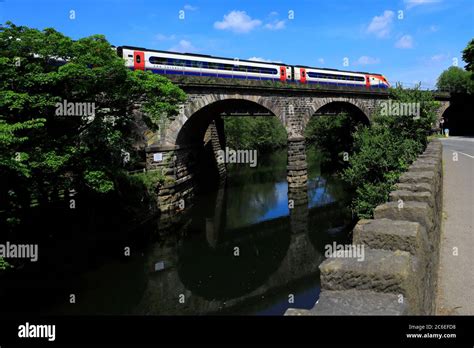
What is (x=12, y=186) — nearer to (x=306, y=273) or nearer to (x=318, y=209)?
(x=306, y=273)

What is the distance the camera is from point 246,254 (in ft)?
51.5

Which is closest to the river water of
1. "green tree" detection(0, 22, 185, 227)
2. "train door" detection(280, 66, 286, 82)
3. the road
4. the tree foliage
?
"green tree" detection(0, 22, 185, 227)

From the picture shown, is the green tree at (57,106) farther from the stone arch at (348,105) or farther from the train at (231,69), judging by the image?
the stone arch at (348,105)

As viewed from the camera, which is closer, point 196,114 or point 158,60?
point 158,60

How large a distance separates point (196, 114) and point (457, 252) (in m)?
21.5

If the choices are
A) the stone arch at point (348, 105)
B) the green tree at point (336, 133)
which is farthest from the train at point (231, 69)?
the green tree at point (336, 133)

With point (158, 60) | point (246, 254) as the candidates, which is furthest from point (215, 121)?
point (246, 254)

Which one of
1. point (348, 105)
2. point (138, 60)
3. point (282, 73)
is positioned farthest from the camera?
point (348, 105)

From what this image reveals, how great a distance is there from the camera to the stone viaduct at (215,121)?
21.5 m

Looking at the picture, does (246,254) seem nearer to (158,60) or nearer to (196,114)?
(158,60)

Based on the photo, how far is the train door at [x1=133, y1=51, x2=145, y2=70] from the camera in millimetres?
20375

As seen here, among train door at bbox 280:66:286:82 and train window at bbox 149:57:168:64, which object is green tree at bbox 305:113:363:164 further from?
train window at bbox 149:57:168:64

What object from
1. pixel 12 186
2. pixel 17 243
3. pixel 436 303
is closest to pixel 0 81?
pixel 12 186

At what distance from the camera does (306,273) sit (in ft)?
43.5
